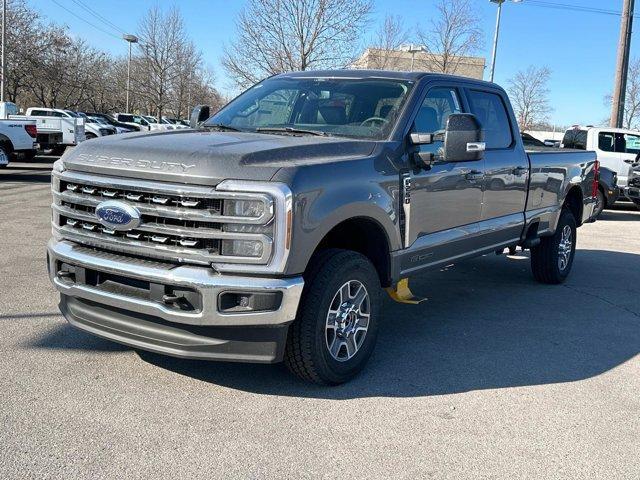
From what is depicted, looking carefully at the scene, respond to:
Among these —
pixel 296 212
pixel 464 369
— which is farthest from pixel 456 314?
pixel 296 212

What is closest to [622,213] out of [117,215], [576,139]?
[576,139]

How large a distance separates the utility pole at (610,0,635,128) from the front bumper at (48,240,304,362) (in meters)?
19.2

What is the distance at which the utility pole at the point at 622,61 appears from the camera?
19.6m

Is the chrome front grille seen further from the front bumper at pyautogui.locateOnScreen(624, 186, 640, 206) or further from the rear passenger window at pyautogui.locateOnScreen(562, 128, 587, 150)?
the rear passenger window at pyautogui.locateOnScreen(562, 128, 587, 150)

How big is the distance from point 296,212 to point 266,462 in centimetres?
128

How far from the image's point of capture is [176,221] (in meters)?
3.52

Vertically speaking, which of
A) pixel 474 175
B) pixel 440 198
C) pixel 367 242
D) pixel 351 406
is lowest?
pixel 351 406

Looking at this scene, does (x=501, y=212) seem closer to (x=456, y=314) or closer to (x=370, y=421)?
(x=456, y=314)

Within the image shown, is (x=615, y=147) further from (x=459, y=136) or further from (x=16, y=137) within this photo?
(x=16, y=137)

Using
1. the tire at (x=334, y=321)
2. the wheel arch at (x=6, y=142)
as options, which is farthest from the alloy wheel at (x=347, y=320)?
the wheel arch at (x=6, y=142)

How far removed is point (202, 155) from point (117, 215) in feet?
1.97

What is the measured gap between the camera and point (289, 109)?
5.08m

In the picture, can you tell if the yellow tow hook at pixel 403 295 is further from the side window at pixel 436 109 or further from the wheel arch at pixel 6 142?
the wheel arch at pixel 6 142

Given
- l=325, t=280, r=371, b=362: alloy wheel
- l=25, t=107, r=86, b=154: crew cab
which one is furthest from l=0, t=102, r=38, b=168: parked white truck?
l=325, t=280, r=371, b=362: alloy wheel
